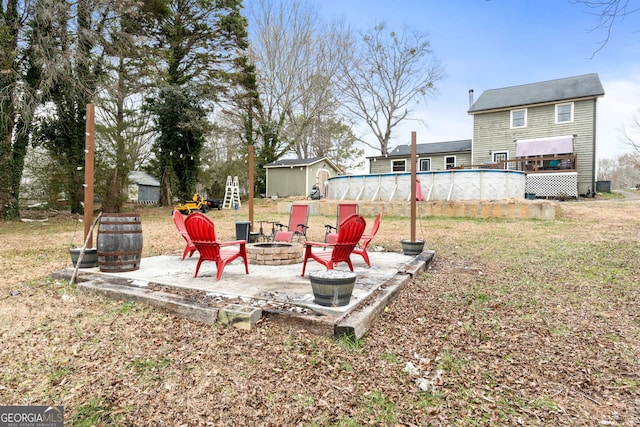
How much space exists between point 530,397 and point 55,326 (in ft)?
12.3

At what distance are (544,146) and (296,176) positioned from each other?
554 inches

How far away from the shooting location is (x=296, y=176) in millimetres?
23234

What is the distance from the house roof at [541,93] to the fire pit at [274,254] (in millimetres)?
19568

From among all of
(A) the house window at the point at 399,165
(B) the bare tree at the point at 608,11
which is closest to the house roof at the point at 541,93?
(A) the house window at the point at 399,165

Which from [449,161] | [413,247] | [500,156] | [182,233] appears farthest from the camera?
[449,161]

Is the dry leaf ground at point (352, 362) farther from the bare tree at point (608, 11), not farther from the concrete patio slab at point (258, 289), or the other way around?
the bare tree at point (608, 11)

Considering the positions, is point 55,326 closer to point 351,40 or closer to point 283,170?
point 283,170

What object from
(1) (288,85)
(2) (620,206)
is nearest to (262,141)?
(1) (288,85)

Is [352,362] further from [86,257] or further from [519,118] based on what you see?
[519,118]

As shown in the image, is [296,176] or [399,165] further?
[399,165]

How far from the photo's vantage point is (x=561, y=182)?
17797 mm

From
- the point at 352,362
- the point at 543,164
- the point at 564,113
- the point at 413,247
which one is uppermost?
the point at 564,113

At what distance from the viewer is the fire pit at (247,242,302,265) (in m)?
5.34

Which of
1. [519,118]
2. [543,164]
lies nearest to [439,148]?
[519,118]
